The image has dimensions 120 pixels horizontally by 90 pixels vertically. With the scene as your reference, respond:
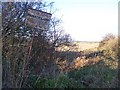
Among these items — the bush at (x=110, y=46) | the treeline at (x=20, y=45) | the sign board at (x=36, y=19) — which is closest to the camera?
the treeline at (x=20, y=45)

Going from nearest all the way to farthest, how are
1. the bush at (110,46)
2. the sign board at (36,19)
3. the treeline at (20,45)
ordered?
the treeline at (20,45), the sign board at (36,19), the bush at (110,46)

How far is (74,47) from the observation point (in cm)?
877

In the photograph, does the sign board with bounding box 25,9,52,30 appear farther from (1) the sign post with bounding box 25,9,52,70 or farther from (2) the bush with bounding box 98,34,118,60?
(2) the bush with bounding box 98,34,118,60

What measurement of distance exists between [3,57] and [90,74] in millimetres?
2820

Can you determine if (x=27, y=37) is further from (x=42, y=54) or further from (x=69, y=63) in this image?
(x=69, y=63)

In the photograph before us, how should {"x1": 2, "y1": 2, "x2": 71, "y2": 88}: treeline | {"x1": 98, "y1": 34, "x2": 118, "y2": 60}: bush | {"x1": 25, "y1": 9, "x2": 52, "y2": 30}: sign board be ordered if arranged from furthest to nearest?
1. {"x1": 98, "y1": 34, "x2": 118, "y2": 60}: bush
2. {"x1": 25, "y1": 9, "x2": 52, "y2": 30}: sign board
3. {"x1": 2, "y1": 2, "x2": 71, "y2": 88}: treeline

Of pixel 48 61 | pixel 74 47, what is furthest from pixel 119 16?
pixel 48 61

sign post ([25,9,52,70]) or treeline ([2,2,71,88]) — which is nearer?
treeline ([2,2,71,88])

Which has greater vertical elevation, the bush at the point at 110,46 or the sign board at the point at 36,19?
the sign board at the point at 36,19

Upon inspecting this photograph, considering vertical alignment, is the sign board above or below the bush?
above

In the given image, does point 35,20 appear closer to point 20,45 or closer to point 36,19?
point 36,19

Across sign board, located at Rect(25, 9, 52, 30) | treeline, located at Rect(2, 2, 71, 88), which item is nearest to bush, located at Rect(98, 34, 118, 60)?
treeline, located at Rect(2, 2, 71, 88)

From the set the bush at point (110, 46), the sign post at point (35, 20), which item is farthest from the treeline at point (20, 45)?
the bush at point (110, 46)

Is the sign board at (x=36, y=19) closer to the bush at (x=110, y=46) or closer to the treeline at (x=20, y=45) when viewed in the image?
the treeline at (x=20, y=45)
